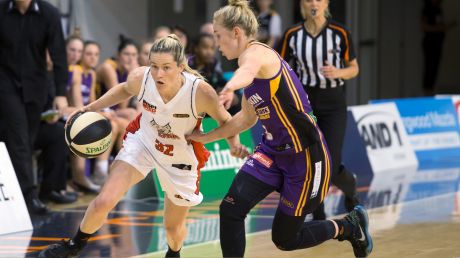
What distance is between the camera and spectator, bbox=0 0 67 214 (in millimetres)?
9125

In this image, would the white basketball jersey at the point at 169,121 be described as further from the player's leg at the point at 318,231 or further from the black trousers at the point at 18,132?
the black trousers at the point at 18,132

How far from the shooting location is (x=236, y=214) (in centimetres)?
579

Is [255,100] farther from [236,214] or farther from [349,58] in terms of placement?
[349,58]

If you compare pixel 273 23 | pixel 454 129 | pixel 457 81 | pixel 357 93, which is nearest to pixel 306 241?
pixel 273 23

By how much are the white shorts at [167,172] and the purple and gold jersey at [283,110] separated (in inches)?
31.8

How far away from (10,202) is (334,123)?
3.02 meters

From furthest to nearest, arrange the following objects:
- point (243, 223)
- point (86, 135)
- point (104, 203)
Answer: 1. point (86, 135)
2. point (104, 203)
3. point (243, 223)

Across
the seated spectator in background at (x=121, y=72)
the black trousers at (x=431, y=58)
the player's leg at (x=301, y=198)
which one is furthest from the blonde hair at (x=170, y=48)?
the black trousers at (x=431, y=58)

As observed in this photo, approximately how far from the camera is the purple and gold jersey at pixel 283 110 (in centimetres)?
575

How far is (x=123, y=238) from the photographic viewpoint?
802cm

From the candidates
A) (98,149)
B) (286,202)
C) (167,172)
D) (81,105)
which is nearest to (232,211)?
(286,202)

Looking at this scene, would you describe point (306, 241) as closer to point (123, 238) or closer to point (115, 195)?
point (115, 195)

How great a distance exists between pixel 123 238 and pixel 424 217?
291 cm

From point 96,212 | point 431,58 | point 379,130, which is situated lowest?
point 431,58
